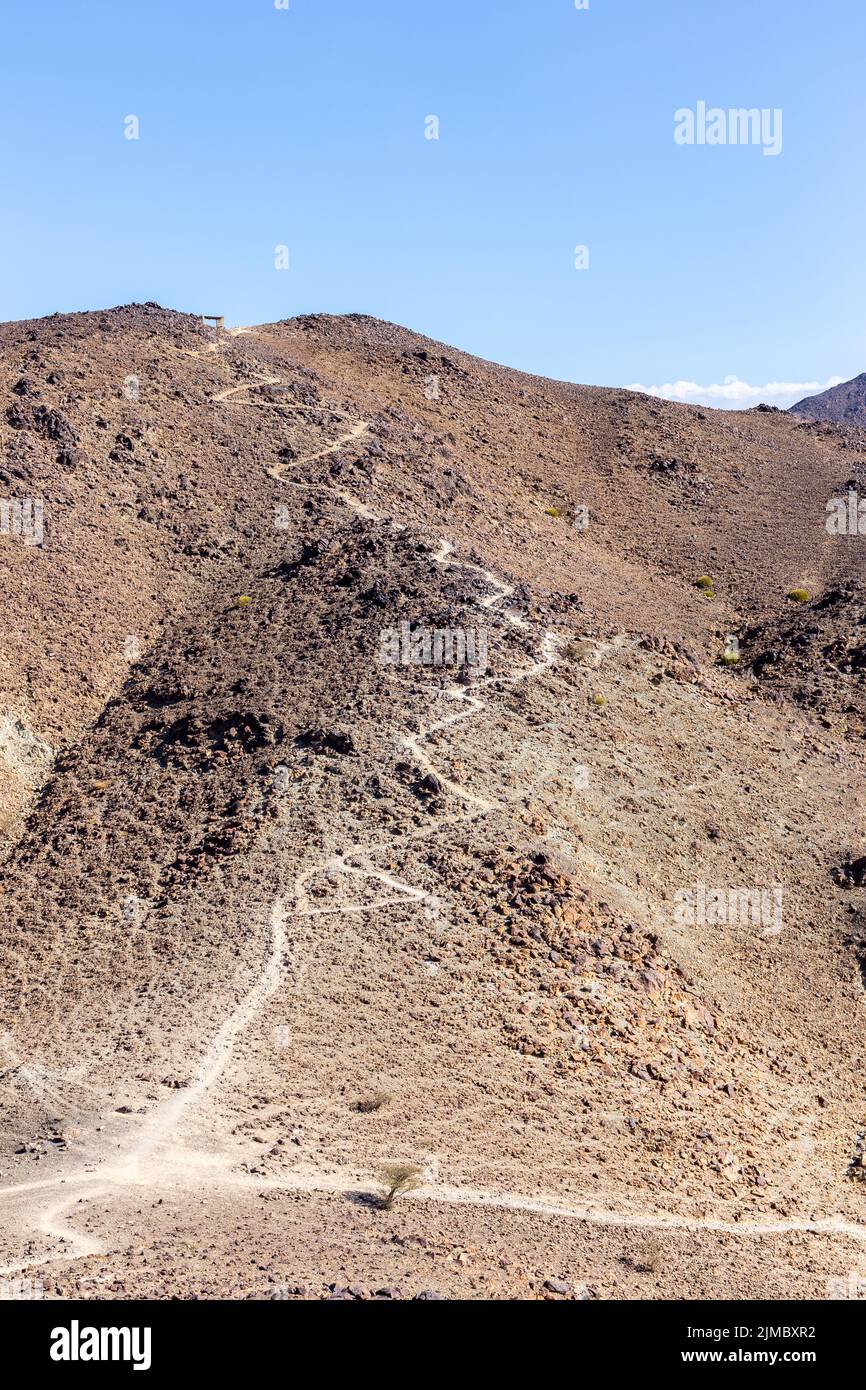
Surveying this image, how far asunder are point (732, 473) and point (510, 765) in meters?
31.0

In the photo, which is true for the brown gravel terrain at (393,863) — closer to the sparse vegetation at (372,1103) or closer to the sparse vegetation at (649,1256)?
the sparse vegetation at (649,1256)

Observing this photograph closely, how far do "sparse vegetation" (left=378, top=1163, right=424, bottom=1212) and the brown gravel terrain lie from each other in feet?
0.41

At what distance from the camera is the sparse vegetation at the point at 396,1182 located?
633 inches

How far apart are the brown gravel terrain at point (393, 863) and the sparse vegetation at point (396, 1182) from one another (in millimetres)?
125

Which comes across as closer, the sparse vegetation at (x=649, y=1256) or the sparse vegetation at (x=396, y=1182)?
the sparse vegetation at (x=649, y=1256)

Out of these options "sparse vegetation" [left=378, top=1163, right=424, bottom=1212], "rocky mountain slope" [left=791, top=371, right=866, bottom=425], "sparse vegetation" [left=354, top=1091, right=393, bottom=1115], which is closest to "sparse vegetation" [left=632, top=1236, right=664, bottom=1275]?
"sparse vegetation" [left=378, top=1163, right=424, bottom=1212]

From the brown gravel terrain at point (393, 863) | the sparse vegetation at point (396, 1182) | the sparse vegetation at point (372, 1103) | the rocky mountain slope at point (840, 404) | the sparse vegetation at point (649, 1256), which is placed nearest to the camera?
the sparse vegetation at point (649, 1256)

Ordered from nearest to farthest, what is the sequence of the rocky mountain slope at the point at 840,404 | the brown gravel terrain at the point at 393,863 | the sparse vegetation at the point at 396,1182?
the sparse vegetation at the point at 396,1182 → the brown gravel terrain at the point at 393,863 → the rocky mountain slope at the point at 840,404

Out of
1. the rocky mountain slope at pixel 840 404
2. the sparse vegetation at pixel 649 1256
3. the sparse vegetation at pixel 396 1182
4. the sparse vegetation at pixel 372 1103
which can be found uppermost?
the rocky mountain slope at pixel 840 404

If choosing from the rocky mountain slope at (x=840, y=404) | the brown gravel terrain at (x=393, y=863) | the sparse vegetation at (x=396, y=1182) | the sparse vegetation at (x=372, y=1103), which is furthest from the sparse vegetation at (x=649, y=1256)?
the rocky mountain slope at (x=840, y=404)

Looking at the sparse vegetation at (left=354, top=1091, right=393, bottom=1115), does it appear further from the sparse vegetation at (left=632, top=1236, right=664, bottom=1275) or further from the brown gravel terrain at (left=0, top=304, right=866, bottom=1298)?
the sparse vegetation at (left=632, top=1236, right=664, bottom=1275)

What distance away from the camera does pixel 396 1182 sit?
1625 cm

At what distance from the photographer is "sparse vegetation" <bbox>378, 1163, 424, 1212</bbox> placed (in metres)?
16.1

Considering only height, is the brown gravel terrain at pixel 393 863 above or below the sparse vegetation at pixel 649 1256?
above
